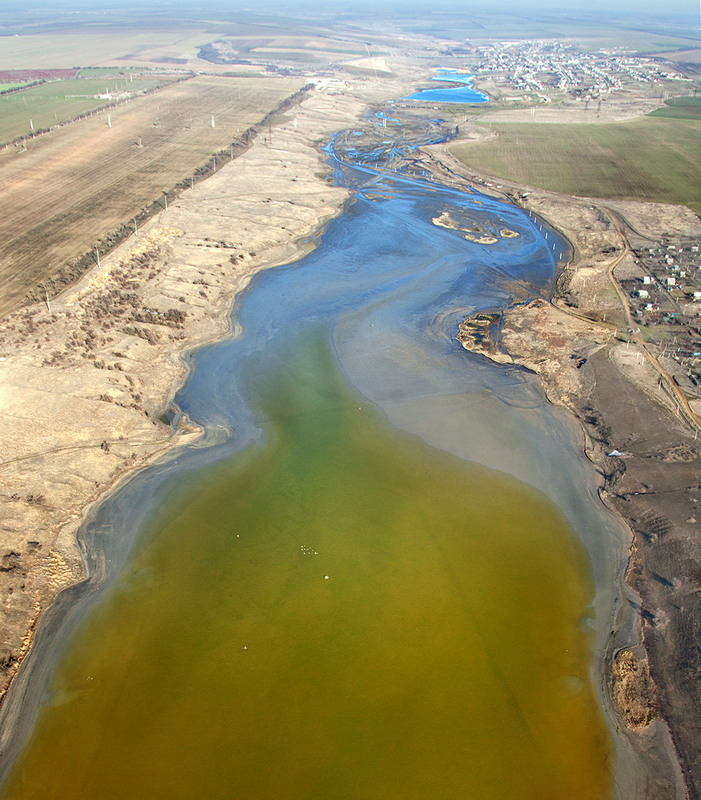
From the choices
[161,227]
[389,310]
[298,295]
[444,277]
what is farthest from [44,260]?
[444,277]

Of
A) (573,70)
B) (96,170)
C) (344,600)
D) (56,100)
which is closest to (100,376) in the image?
(344,600)

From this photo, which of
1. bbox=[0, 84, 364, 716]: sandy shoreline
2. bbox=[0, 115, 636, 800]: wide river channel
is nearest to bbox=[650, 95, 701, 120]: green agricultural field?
bbox=[0, 84, 364, 716]: sandy shoreline

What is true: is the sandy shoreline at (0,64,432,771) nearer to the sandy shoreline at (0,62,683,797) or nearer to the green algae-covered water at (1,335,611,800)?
the sandy shoreline at (0,62,683,797)

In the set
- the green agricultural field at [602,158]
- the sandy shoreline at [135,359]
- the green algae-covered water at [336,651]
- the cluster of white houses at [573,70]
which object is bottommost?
the green algae-covered water at [336,651]

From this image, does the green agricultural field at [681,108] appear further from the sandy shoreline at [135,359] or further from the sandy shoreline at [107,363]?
the sandy shoreline at [107,363]

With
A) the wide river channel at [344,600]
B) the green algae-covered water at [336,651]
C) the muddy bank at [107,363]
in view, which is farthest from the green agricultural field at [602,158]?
the green algae-covered water at [336,651]

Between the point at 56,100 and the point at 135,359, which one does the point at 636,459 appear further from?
the point at 56,100
